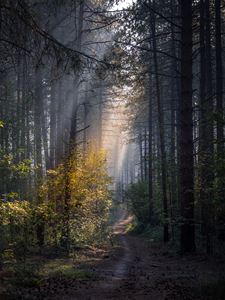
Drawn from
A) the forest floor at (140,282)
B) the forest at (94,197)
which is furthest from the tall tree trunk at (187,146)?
the forest floor at (140,282)

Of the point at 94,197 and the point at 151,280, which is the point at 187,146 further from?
the point at 151,280

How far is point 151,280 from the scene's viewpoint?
30.3 ft

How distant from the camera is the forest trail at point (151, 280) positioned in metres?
7.57

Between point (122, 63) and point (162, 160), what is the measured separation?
5864 millimetres

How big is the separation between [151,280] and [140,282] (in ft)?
1.18

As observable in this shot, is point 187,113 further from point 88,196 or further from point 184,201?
point 88,196

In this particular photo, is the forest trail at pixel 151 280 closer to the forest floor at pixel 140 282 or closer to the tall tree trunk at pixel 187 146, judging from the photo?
the forest floor at pixel 140 282

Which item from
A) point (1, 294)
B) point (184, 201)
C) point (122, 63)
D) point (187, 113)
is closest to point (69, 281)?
point (1, 294)

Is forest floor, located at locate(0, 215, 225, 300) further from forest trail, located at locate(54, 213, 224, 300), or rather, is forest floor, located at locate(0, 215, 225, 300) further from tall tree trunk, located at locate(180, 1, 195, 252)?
tall tree trunk, located at locate(180, 1, 195, 252)

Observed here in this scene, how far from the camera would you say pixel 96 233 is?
20.3m

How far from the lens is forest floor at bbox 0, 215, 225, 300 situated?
7.29m

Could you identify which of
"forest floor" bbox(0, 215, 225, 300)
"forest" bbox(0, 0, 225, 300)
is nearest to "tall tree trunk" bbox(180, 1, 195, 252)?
"forest" bbox(0, 0, 225, 300)

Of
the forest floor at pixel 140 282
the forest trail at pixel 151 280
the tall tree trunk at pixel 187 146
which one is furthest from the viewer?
the tall tree trunk at pixel 187 146

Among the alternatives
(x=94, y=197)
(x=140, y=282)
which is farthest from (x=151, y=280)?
(x=94, y=197)
